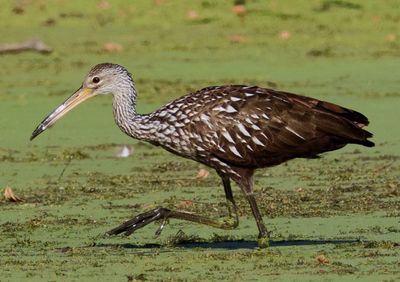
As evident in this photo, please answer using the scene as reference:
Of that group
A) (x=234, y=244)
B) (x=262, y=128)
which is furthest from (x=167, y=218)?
(x=262, y=128)

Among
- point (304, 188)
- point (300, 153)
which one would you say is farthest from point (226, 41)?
point (300, 153)

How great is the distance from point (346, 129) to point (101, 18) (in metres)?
12.3

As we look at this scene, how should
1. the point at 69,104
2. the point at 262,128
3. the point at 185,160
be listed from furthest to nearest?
1. the point at 185,160
2. the point at 69,104
3. the point at 262,128

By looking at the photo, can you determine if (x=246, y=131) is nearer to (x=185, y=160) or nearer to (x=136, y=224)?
(x=136, y=224)

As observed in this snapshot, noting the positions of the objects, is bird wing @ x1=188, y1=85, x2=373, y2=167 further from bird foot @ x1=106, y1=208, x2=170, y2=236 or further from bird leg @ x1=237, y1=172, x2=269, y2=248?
bird foot @ x1=106, y1=208, x2=170, y2=236

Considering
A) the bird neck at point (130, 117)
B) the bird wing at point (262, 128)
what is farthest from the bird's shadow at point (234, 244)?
the bird neck at point (130, 117)

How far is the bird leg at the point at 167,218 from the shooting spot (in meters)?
8.65

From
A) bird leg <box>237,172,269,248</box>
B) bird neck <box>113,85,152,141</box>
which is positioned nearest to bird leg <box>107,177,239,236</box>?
bird leg <box>237,172,269,248</box>

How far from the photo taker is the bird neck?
873cm

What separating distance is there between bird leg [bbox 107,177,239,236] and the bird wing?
0.33m

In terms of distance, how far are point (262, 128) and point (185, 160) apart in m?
3.40

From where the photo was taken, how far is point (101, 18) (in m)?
20.5

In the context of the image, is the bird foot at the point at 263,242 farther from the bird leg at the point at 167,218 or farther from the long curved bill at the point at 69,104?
the long curved bill at the point at 69,104

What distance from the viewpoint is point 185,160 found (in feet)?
39.2
